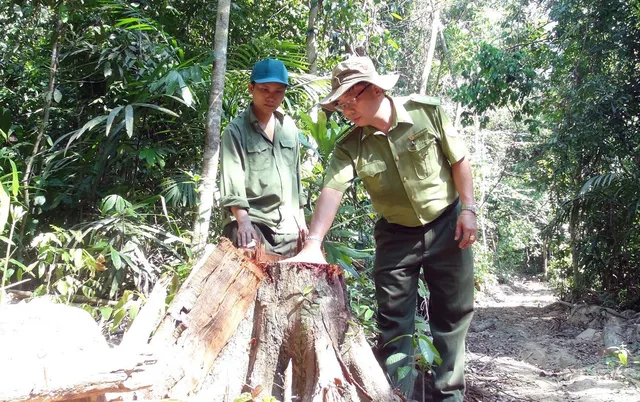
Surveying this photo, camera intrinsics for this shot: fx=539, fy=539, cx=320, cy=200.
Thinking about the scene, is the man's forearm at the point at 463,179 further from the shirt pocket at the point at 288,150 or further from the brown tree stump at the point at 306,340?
the shirt pocket at the point at 288,150

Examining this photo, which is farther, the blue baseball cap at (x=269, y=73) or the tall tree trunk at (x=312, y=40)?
the tall tree trunk at (x=312, y=40)

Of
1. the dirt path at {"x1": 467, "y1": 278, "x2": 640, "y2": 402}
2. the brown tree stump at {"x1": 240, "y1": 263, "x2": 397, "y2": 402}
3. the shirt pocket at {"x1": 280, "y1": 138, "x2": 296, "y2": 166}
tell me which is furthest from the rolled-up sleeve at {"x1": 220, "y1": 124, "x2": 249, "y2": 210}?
Answer: the dirt path at {"x1": 467, "y1": 278, "x2": 640, "y2": 402}

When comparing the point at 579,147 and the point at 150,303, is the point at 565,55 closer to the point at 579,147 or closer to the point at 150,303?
the point at 579,147

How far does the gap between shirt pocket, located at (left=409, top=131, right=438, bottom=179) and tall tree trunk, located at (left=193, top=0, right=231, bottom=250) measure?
1.88m

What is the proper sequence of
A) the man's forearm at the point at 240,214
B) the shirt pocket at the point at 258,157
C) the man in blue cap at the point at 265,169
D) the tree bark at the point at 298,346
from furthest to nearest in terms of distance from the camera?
the shirt pocket at the point at 258,157 → the man in blue cap at the point at 265,169 → the man's forearm at the point at 240,214 → the tree bark at the point at 298,346

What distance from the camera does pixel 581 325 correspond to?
7.29m

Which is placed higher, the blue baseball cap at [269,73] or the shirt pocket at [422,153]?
the blue baseball cap at [269,73]

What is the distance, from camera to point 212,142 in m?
4.27

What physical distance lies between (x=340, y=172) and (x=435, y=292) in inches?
32.7

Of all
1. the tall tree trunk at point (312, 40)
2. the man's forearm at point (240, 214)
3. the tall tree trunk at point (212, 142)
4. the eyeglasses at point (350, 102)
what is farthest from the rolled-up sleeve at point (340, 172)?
the tall tree trunk at point (312, 40)

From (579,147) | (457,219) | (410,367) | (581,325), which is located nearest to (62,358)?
(410,367)

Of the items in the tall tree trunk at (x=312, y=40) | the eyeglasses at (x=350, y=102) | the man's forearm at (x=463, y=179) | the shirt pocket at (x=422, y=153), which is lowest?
the man's forearm at (x=463, y=179)

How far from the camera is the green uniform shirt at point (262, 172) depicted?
3152mm

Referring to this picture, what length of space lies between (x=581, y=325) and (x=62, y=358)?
281 inches
